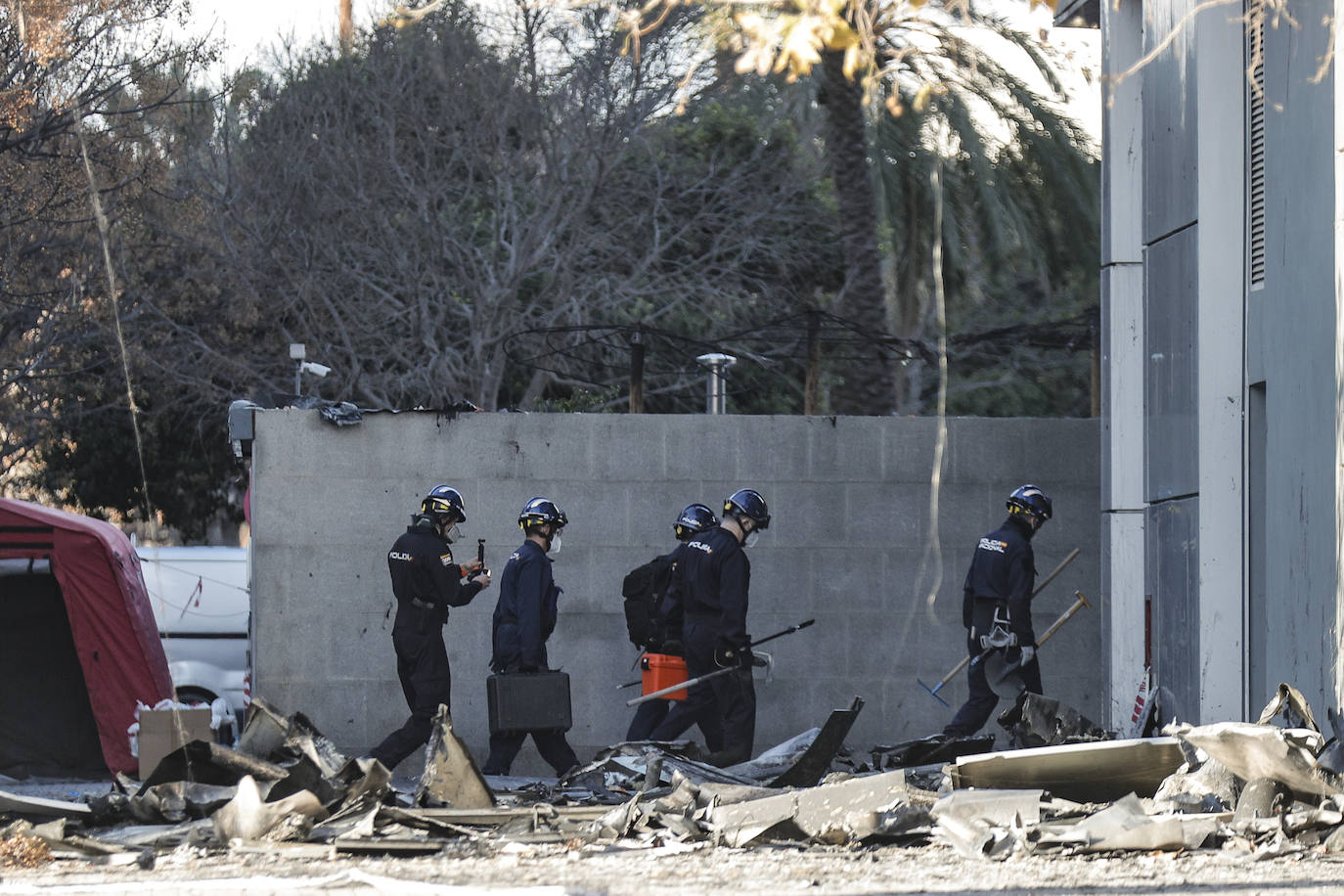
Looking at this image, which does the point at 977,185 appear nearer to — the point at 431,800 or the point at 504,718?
the point at 504,718

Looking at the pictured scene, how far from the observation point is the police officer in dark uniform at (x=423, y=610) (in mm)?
10234

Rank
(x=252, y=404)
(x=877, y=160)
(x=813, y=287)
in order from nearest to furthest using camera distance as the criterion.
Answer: (x=252, y=404)
(x=877, y=160)
(x=813, y=287)

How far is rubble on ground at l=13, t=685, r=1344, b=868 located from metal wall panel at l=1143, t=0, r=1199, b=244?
113 inches

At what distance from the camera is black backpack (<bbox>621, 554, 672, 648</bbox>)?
35.5 feet

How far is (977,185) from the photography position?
2205 centimetres

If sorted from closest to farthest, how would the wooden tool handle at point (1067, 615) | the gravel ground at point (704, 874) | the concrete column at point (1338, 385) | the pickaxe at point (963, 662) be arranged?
the gravel ground at point (704, 874) < the concrete column at point (1338, 385) < the wooden tool handle at point (1067, 615) < the pickaxe at point (963, 662)

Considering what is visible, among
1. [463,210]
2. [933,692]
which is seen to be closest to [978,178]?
[463,210]

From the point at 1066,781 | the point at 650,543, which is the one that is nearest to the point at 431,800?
the point at 1066,781

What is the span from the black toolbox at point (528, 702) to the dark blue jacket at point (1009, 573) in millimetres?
2699

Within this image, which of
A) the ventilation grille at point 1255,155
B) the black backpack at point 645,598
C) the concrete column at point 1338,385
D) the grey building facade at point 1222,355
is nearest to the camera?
the concrete column at point 1338,385

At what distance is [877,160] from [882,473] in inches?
415

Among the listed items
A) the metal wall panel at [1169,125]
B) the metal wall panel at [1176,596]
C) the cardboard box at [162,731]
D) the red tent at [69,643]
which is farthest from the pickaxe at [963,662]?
the red tent at [69,643]

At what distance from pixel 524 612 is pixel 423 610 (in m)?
0.67

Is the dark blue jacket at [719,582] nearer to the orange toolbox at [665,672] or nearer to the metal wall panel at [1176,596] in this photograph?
the orange toolbox at [665,672]
